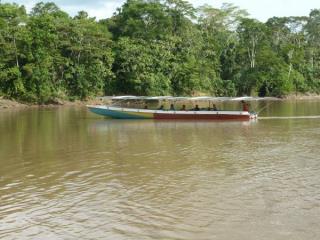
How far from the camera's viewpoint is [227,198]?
1112 cm

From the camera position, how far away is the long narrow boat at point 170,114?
33.2 metres

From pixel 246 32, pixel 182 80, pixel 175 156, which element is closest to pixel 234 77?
pixel 246 32

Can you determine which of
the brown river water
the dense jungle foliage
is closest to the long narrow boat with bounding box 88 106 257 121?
the brown river water

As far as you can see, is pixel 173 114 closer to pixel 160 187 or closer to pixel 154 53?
pixel 160 187

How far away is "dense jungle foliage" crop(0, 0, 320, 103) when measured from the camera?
51.8 m

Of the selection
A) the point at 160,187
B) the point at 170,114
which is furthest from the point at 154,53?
the point at 160,187

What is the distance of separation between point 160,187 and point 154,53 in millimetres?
51419

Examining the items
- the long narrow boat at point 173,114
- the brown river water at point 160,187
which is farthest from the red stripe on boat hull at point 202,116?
the brown river water at point 160,187

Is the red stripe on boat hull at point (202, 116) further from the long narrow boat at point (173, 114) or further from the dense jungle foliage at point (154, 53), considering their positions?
the dense jungle foliage at point (154, 53)

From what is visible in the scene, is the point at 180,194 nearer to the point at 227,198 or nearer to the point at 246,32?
the point at 227,198

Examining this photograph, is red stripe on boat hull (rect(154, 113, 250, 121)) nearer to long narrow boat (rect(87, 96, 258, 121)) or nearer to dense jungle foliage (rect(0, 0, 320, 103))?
long narrow boat (rect(87, 96, 258, 121))

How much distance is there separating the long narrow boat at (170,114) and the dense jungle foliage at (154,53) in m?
19.0

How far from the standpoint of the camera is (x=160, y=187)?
12.3 m

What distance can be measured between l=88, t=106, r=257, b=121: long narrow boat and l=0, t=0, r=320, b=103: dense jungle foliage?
62.2ft
